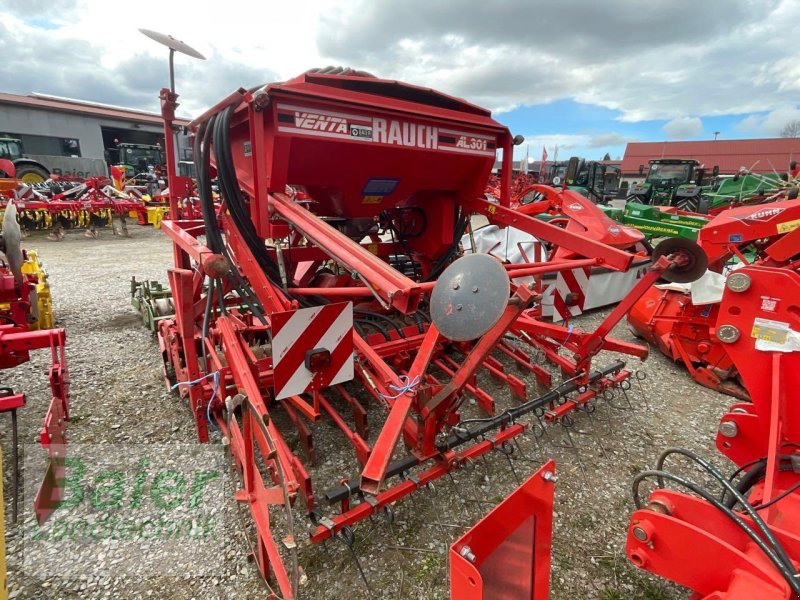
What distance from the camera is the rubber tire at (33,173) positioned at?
56.5ft

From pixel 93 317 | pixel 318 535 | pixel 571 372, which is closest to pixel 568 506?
pixel 571 372

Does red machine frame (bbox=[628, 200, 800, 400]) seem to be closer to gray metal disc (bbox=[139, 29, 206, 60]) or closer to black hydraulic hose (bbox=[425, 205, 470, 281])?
black hydraulic hose (bbox=[425, 205, 470, 281])

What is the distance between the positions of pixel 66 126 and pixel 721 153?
49860 millimetres

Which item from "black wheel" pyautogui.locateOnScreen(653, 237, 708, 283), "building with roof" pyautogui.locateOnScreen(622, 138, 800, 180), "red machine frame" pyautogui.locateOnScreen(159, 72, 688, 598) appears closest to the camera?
"red machine frame" pyautogui.locateOnScreen(159, 72, 688, 598)

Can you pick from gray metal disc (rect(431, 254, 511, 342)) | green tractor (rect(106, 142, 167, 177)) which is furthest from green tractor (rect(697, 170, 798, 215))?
green tractor (rect(106, 142, 167, 177))

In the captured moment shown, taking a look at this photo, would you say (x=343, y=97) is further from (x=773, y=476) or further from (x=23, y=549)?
(x=23, y=549)

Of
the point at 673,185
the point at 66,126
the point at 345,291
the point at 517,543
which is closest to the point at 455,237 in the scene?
the point at 345,291

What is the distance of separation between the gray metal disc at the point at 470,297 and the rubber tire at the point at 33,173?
22.1m

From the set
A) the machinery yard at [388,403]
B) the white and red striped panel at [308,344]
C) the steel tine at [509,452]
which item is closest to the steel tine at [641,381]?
the machinery yard at [388,403]

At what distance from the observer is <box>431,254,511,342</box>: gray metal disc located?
1.55 m

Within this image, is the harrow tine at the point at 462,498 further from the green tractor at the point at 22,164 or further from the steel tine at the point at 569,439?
the green tractor at the point at 22,164

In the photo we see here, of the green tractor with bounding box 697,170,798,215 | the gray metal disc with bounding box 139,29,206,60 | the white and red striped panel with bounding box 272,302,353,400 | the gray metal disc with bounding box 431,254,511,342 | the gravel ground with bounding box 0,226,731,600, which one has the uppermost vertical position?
the gray metal disc with bounding box 139,29,206,60

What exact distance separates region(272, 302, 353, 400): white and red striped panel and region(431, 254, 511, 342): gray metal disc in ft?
2.43

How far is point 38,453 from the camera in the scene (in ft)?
9.25
